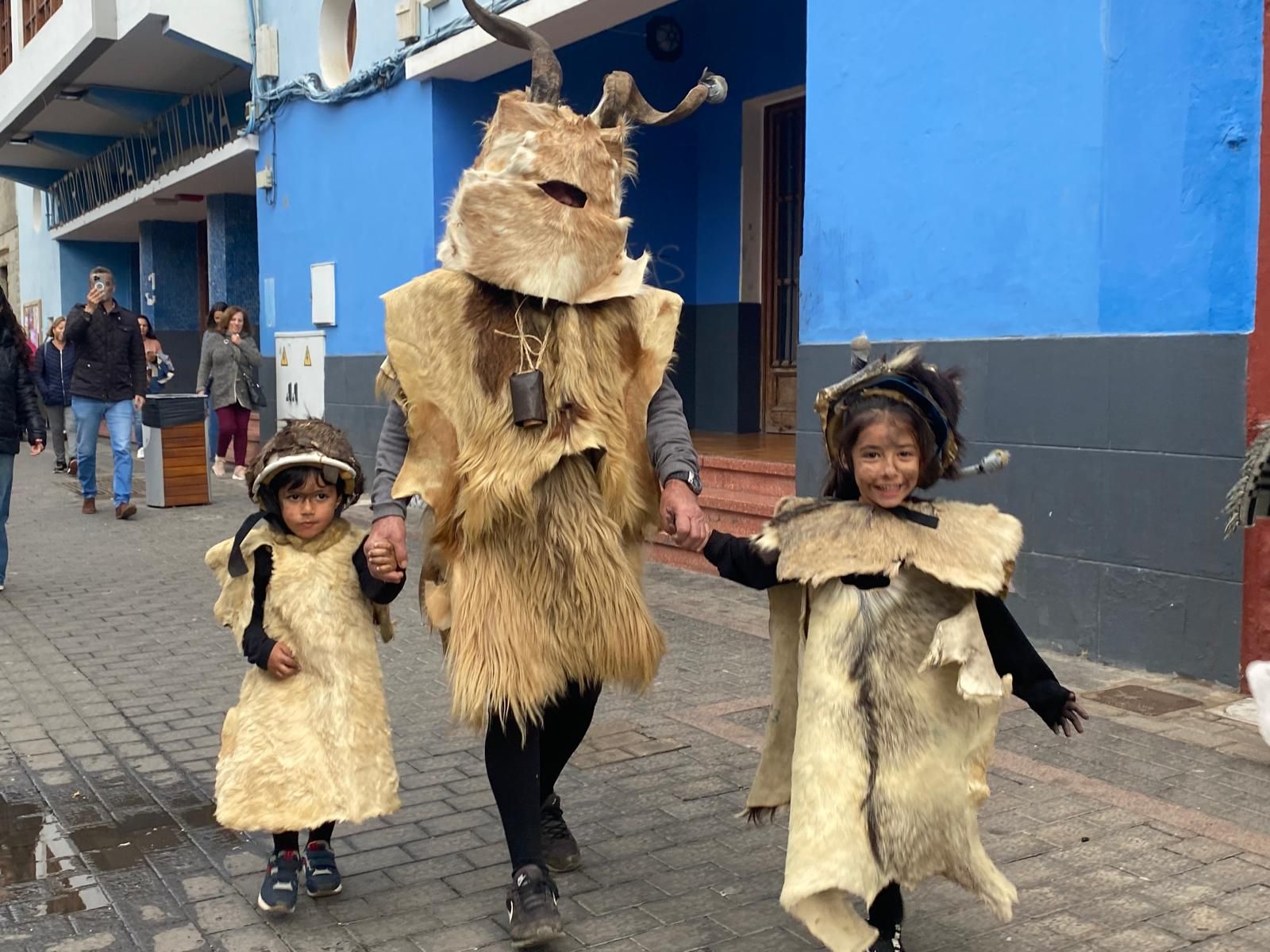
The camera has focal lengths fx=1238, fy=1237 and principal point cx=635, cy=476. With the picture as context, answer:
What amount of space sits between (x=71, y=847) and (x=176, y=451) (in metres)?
8.25

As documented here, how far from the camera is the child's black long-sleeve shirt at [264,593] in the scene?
10.6 feet

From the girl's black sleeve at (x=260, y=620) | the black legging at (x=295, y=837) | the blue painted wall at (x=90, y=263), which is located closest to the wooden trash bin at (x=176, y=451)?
the girl's black sleeve at (x=260, y=620)

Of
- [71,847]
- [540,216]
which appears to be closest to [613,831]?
[71,847]

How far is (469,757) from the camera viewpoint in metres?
4.57

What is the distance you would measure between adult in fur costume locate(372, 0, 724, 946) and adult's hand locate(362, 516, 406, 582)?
0.08 metres

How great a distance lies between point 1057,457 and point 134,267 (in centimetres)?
2293

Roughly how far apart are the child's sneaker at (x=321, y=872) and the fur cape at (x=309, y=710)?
22 cm

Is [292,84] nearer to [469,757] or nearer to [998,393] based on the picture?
[998,393]

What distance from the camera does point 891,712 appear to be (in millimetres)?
2781

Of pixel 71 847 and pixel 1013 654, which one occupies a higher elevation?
pixel 1013 654

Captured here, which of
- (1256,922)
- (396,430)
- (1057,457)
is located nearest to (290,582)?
(396,430)

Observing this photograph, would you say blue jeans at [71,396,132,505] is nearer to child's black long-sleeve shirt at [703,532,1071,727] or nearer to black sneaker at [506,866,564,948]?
black sneaker at [506,866,564,948]

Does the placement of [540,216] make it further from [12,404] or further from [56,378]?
[56,378]

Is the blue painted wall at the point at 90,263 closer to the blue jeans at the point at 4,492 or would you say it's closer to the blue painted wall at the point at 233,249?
the blue painted wall at the point at 233,249
